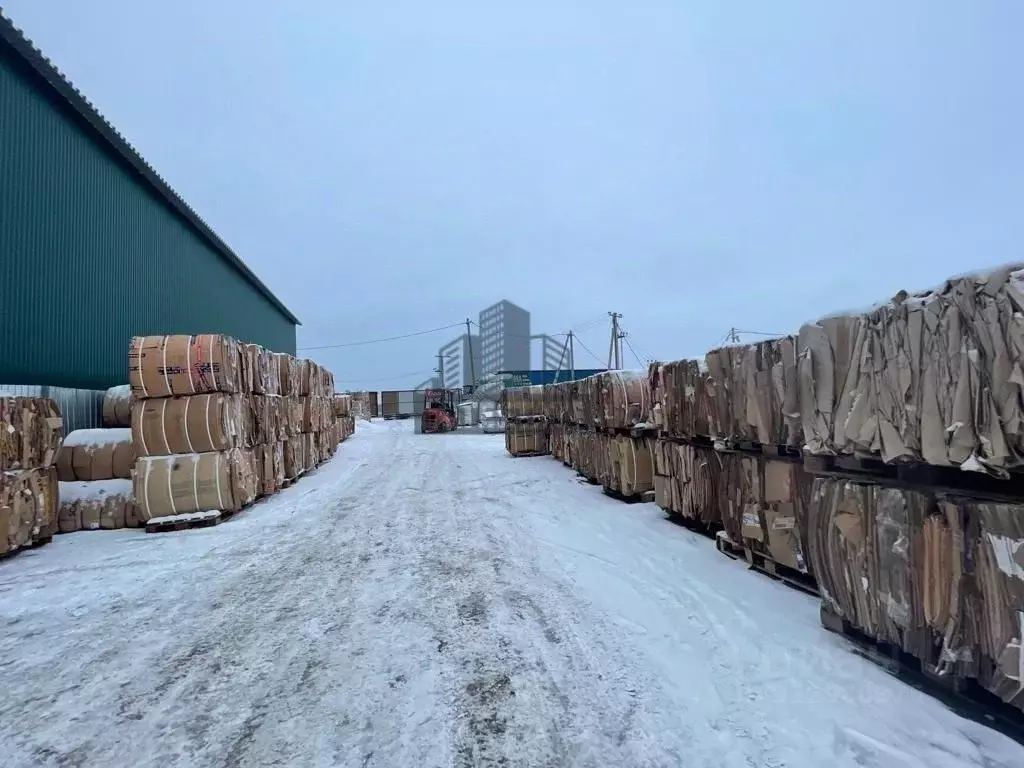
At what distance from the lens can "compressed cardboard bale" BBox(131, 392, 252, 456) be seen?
771cm

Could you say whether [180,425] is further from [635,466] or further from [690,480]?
[690,480]

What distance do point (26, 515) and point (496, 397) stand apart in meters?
29.0

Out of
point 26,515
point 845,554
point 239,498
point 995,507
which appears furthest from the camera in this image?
point 239,498

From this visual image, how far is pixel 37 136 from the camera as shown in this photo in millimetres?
9328

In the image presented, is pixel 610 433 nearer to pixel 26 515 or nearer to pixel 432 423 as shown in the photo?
pixel 26 515

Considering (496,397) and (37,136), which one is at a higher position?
(37,136)

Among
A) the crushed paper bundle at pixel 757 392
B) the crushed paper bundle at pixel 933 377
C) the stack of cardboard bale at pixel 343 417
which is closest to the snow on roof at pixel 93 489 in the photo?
the crushed paper bundle at pixel 757 392

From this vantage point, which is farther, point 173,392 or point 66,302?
point 66,302

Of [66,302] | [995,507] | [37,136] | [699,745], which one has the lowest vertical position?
[699,745]

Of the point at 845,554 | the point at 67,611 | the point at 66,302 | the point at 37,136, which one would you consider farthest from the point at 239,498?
the point at 845,554

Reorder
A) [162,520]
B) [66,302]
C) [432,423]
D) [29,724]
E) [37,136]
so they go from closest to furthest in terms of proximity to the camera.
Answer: [29,724] → [162,520] → [37,136] → [66,302] → [432,423]

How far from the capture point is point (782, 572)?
4.73 metres

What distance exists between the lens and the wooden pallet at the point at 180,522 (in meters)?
7.52

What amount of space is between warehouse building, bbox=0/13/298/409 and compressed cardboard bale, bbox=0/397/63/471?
1844 millimetres
